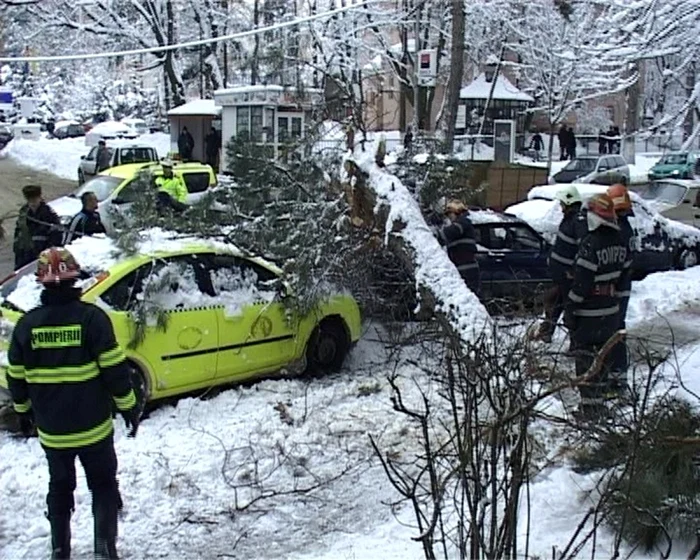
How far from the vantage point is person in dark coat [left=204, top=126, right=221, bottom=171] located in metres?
28.8

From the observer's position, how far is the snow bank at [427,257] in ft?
23.2

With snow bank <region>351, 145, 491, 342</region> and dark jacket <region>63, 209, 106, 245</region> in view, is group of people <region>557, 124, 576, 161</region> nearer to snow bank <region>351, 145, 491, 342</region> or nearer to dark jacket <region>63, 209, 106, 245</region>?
dark jacket <region>63, 209, 106, 245</region>

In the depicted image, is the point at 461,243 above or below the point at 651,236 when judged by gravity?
above

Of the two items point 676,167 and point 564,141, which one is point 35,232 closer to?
point 676,167

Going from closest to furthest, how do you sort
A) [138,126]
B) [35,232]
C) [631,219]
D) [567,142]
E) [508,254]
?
1. [35,232]
2. [508,254]
3. [631,219]
4. [567,142]
5. [138,126]

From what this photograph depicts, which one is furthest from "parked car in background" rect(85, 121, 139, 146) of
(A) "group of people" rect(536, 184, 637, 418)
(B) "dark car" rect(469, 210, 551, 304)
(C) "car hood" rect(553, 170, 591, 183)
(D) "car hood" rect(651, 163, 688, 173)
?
(A) "group of people" rect(536, 184, 637, 418)

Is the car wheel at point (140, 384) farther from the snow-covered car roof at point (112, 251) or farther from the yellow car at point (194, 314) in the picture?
the snow-covered car roof at point (112, 251)

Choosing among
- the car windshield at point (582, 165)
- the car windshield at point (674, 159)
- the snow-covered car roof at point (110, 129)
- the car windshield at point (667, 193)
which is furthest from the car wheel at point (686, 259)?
the snow-covered car roof at point (110, 129)

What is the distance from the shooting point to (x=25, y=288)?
7.68 m

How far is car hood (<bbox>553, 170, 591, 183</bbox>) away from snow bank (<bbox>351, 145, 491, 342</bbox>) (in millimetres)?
23294

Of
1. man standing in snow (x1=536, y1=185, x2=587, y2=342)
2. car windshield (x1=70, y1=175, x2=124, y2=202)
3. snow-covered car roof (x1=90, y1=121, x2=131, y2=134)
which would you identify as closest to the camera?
man standing in snow (x1=536, y1=185, x2=587, y2=342)

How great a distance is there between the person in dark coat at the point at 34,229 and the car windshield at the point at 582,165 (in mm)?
24290

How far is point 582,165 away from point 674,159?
17.6ft

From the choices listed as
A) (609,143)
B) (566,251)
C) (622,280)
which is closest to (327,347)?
(566,251)
